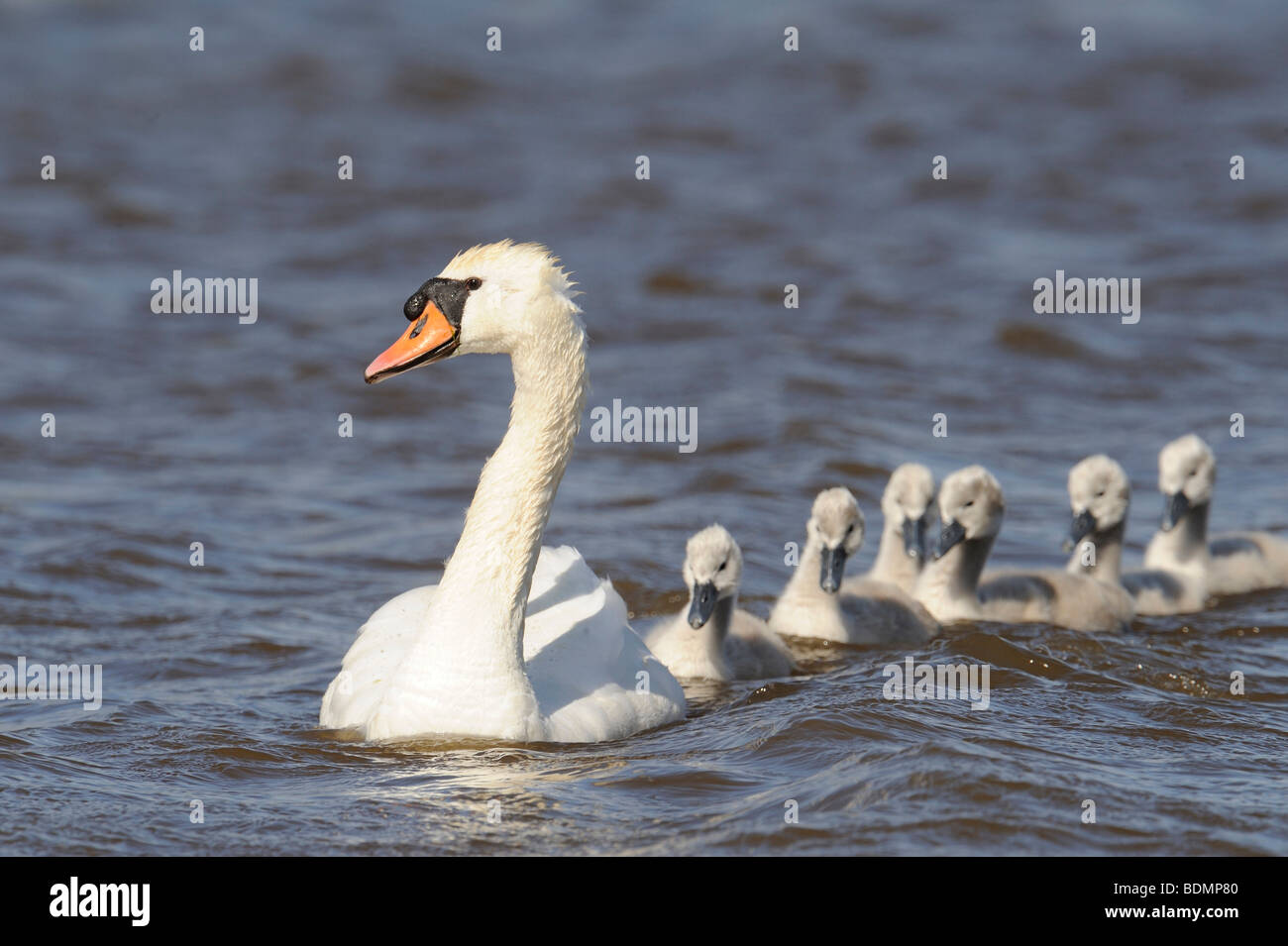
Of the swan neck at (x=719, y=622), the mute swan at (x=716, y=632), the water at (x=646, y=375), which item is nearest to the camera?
the water at (x=646, y=375)

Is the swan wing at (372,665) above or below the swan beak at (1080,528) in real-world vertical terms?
below

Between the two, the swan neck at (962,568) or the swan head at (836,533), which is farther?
the swan neck at (962,568)

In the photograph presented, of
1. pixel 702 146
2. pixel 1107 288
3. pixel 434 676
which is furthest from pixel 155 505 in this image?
pixel 702 146

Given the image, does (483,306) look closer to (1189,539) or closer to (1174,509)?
(1174,509)

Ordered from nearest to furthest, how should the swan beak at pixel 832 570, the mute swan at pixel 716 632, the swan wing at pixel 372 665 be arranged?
the swan wing at pixel 372 665 < the mute swan at pixel 716 632 < the swan beak at pixel 832 570

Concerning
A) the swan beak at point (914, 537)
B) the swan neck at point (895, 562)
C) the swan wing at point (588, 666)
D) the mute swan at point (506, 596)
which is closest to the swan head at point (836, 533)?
the swan beak at point (914, 537)

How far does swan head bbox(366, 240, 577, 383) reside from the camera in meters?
6.19

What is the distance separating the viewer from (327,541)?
1020 cm

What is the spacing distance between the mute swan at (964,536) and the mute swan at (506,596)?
8.73 feet

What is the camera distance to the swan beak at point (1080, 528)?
30.6 ft

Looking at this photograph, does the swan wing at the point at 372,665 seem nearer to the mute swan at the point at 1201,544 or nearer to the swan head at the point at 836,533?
the swan head at the point at 836,533

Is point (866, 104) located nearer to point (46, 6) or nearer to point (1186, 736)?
point (46, 6)
